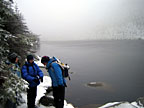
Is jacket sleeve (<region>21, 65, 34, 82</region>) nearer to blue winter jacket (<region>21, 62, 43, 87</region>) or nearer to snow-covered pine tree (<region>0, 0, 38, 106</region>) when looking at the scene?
blue winter jacket (<region>21, 62, 43, 87</region>)

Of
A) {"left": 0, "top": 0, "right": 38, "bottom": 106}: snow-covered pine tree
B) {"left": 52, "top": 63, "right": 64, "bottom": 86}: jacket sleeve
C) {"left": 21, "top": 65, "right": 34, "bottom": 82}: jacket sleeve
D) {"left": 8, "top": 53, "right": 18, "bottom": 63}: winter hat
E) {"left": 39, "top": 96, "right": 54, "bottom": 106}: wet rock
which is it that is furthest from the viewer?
{"left": 39, "top": 96, "right": 54, "bottom": 106}: wet rock

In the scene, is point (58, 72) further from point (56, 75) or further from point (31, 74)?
point (31, 74)

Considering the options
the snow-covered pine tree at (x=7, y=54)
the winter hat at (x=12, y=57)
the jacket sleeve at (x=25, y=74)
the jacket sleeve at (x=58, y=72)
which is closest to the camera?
the snow-covered pine tree at (x=7, y=54)

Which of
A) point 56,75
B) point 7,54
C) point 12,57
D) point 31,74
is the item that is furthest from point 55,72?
point 7,54

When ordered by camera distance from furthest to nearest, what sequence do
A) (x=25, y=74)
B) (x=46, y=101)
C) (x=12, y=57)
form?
(x=46, y=101)
(x=25, y=74)
(x=12, y=57)

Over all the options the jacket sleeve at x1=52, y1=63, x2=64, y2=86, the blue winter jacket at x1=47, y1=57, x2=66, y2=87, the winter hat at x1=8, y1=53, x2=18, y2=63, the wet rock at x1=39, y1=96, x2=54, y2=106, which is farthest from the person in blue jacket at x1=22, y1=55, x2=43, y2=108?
the wet rock at x1=39, y1=96, x2=54, y2=106

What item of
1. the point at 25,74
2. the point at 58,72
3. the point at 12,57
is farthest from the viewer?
the point at 25,74

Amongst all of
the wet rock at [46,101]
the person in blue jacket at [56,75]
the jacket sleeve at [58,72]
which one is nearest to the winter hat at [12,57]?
the person in blue jacket at [56,75]

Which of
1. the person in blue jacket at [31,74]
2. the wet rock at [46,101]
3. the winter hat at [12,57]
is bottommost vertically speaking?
the wet rock at [46,101]

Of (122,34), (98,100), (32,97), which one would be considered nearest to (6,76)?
(32,97)

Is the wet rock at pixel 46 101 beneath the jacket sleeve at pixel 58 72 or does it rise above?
beneath

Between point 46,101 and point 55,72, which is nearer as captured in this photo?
A: point 55,72

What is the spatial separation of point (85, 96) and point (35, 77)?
31.9 feet

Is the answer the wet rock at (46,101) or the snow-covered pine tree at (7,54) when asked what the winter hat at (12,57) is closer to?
the snow-covered pine tree at (7,54)
